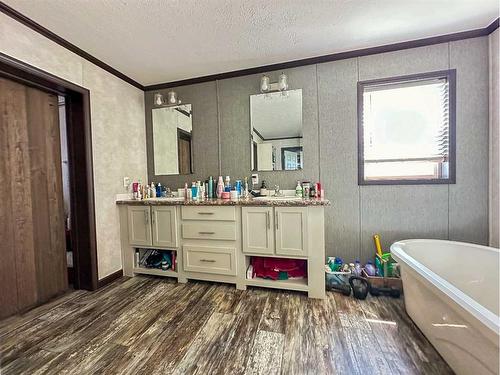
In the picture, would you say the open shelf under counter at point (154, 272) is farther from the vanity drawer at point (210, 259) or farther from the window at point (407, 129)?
the window at point (407, 129)

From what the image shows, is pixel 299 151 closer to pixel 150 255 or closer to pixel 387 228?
pixel 387 228

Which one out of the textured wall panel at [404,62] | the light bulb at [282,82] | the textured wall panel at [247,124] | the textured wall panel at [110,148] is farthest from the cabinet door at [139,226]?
the textured wall panel at [404,62]

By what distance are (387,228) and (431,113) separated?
1198 millimetres

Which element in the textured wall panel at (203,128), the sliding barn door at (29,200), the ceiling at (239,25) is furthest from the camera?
the textured wall panel at (203,128)

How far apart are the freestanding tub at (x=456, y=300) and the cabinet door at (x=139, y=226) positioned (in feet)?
7.51

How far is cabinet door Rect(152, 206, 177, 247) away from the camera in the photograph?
7.32ft

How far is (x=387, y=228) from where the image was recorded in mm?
2176

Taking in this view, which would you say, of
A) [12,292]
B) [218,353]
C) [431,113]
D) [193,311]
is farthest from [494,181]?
[12,292]

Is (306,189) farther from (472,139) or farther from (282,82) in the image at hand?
(472,139)

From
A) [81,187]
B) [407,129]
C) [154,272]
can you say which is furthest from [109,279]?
[407,129]

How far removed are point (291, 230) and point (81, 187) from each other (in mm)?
2044

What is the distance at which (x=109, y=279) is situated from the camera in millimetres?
2285

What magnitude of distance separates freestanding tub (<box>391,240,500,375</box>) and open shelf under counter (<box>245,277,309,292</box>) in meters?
0.77

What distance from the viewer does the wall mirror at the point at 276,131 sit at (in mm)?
2355
